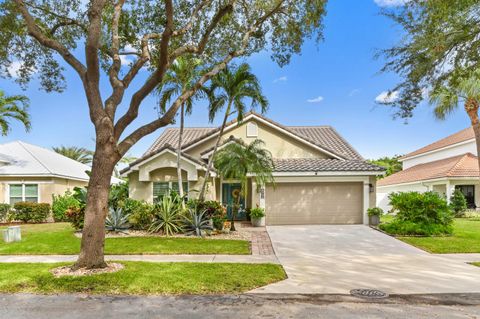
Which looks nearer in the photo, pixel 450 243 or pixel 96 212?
pixel 96 212

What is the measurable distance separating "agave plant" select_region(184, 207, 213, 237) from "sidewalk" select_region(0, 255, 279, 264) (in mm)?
3554

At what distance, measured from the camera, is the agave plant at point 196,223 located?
43.2 ft

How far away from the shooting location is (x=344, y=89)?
20.7 m

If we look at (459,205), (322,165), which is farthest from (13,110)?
(459,205)

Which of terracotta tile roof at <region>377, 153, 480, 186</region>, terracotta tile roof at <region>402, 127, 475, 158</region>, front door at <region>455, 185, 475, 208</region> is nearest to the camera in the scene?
terracotta tile roof at <region>377, 153, 480, 186</region>

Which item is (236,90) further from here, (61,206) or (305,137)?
(61,206)

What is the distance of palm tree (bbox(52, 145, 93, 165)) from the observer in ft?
128

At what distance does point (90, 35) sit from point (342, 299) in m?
7.72

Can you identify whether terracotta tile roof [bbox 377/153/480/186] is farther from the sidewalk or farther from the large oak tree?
the sidewalk

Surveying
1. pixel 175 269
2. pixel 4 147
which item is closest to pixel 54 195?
pixel 4 147

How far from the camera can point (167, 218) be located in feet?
44.2

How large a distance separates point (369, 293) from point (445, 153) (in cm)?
2857

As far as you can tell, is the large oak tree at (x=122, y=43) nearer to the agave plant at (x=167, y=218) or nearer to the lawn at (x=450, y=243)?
the agave plant at (x=167, y=218)

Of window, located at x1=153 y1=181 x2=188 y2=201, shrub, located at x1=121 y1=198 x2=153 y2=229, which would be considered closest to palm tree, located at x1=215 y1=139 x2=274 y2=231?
shrub, located at x1=121 y1=198 x2=153 y2=229
